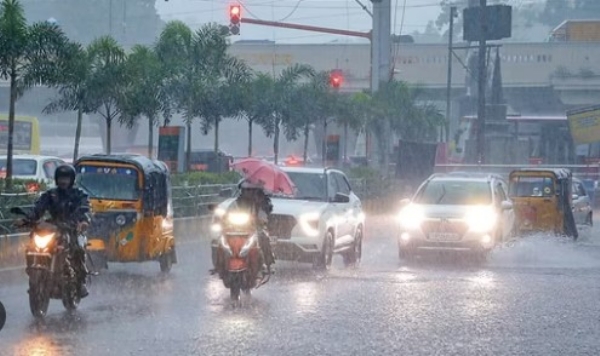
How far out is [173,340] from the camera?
1272cm

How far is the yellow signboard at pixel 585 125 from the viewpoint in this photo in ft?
189

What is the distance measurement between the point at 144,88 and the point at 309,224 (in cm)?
1164

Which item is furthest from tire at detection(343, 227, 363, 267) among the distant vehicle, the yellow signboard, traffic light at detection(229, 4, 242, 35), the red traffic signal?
the yellow signboard

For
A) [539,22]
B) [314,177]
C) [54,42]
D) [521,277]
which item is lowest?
[521,277]

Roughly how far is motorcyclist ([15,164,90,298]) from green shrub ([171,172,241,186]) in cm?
1498

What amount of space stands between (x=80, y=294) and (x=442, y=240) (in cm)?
1055

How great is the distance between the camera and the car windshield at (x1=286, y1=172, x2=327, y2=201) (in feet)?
73.4

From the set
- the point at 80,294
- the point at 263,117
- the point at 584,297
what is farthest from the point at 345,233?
the point at 263,117

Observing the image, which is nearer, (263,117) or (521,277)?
(521,277)

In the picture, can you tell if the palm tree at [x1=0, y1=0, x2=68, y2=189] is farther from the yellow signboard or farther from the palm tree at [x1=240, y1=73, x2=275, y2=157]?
the yellow signboard

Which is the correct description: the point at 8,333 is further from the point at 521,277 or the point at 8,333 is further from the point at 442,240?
the point at 442,240

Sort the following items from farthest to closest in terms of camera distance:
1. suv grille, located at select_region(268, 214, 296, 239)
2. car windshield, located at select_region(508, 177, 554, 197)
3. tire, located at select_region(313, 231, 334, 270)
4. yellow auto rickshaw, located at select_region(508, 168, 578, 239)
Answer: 1. car windshield, located at select_region(508, 177, 554, 197)
2. yellow auto rickshaw, located at select_region(508, 168, 578, 239)
3. tire, located at select_region(313, 231, 334, 270)
4. suv grille, located at select_region(268, 214, 296, 239)

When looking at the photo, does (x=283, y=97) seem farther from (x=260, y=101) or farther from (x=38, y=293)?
(x=38, y=293)

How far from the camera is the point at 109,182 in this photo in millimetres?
19531
